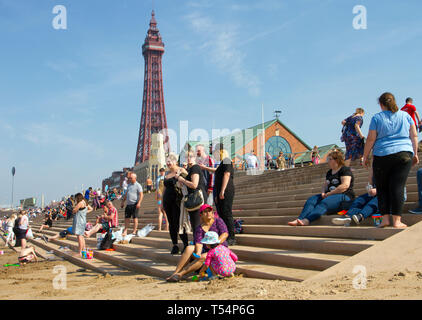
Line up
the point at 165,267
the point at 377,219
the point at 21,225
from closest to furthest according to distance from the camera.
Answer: the point at 377,219, the point at 165,267, the point at 21,225

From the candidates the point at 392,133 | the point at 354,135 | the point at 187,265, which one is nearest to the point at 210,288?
the point at 187,265

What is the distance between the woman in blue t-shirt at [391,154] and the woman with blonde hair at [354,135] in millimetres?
3867

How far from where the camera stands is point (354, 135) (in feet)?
27.7

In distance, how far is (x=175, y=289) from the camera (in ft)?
13.7

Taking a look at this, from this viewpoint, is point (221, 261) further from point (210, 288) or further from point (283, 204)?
point (283, 204)

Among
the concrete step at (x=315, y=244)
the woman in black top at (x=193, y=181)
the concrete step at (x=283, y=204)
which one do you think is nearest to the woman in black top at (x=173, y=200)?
the woman in black top at (x=193, y=181)

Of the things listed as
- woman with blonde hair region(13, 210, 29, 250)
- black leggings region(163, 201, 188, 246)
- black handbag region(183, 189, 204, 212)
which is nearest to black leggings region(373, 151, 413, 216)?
black handbag region(183, 189, 204, 212)

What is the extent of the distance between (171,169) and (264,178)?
8690mm

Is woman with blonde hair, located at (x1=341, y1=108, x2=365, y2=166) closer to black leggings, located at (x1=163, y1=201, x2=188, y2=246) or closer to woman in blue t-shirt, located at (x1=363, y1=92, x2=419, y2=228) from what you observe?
woman in blue t-shirt, located at (x1=363, y1=92, x2=419, y2=228)

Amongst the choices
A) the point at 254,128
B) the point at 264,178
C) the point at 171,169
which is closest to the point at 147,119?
the point at 254,128

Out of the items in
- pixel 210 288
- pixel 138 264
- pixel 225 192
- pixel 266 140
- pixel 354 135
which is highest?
pixel 266 140

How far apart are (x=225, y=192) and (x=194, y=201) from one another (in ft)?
1.67

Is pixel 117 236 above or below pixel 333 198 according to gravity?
below
